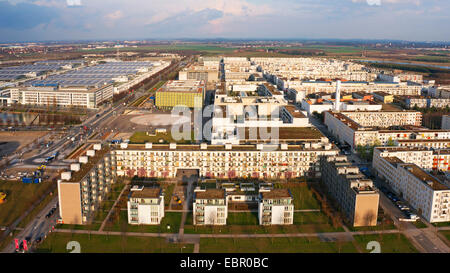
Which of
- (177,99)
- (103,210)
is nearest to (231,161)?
(103,210)

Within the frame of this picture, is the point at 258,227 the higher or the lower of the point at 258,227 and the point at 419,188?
the lower

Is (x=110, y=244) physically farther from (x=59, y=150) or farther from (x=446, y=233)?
(x=59, y=150)

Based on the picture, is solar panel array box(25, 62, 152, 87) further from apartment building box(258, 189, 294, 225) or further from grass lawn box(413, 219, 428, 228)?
grass lawn box(413, 219, 428, 228)

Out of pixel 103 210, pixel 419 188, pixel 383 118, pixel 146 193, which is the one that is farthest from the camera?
pixel 383 118

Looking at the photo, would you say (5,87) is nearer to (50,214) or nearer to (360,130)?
(50,214)

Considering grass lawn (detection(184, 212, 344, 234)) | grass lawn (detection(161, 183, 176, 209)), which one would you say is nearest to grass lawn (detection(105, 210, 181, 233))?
grass lawn (detection(184, 212, 344, 234))

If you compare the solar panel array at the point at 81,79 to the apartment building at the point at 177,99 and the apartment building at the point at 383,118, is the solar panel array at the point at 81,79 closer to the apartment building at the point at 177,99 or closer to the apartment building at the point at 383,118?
the apartment building at the point at 177,99

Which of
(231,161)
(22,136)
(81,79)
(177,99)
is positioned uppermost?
(81,79)
